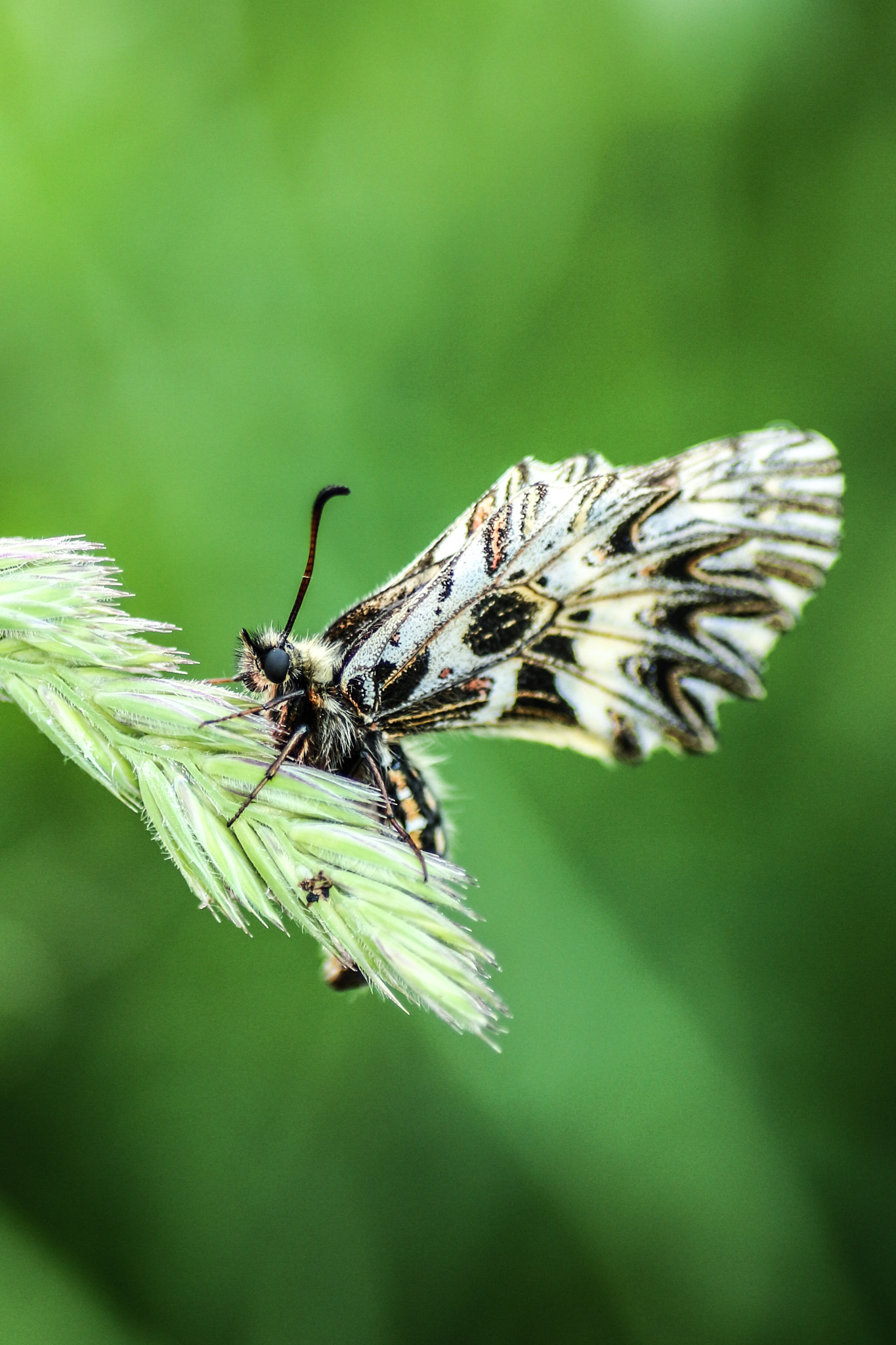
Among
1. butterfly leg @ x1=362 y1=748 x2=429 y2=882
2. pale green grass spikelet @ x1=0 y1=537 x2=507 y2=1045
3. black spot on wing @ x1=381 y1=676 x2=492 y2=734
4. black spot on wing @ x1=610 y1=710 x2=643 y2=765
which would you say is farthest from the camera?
black spot on wing @ x1=610 y1=710 x2=643 y2=765

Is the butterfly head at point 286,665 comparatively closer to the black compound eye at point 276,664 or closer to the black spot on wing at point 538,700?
the black compound eye at point 276,664

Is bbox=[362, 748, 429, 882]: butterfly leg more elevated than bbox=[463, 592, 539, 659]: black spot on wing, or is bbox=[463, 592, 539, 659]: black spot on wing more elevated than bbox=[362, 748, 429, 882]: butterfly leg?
bbox=[463, 592, 539, 659]: black spot on wing

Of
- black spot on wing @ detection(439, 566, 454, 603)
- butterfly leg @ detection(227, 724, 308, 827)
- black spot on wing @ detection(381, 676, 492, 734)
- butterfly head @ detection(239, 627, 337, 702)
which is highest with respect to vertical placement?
butterfly head @ detection(239, 627, 337, 702)

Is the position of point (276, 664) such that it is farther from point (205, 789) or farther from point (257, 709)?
point (205, 789)

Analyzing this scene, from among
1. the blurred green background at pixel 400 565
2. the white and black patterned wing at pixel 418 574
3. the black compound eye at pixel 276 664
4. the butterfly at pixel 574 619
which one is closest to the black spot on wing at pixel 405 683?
the butterfly at pixel 574 619

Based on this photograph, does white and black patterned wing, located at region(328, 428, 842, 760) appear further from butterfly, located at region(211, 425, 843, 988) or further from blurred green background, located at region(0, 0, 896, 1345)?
blurred green background, located at region(0, 0, 896, 1345)

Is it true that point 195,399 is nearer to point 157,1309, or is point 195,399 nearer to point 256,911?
point 256,911

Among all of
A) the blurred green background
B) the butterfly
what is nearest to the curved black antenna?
the butterfly

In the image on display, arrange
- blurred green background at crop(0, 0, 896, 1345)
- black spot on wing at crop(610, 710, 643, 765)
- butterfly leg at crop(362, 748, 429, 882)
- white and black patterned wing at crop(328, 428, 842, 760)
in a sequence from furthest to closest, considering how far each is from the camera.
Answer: blurred green background at crop(0, 0, 896, 1345) → black spot on wing at crop(610, 710, 643, 765) → white and black patterned wing at crop(328, 428, 842, 760) → butterfly leg at crop(362, 748, 429, 882)

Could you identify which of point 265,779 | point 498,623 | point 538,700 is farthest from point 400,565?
point 265,779
